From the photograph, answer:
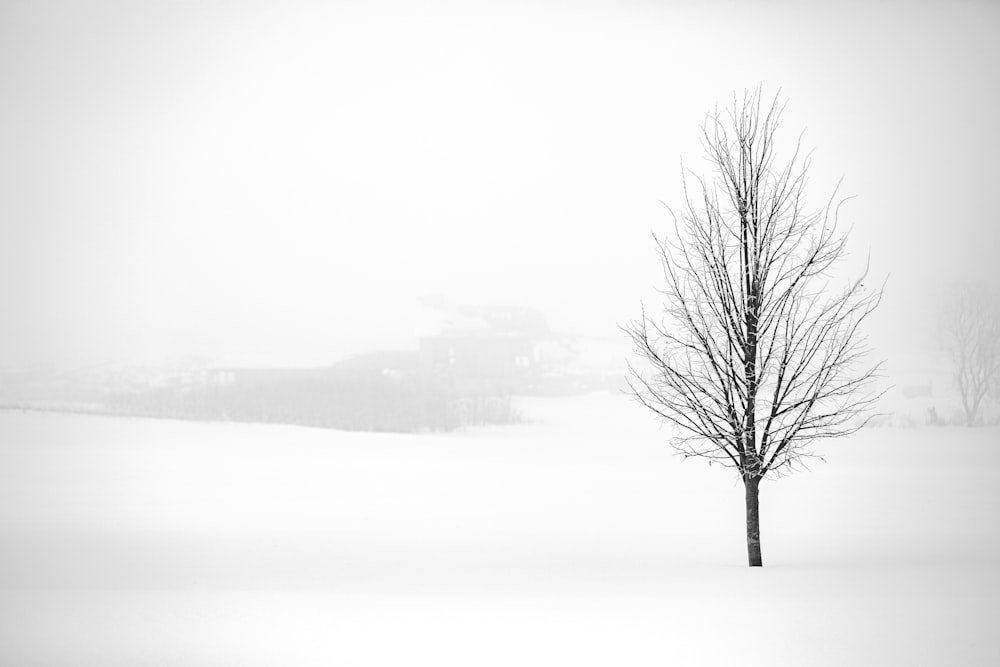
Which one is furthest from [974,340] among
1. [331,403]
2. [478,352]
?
[331,403]

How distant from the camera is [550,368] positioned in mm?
65938

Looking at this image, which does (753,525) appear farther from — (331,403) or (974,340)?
(974,340)

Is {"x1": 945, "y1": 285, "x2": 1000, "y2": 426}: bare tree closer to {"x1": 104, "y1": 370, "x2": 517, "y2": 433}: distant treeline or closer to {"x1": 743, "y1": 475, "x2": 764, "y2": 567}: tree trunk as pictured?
{"x1": 104, "y1": 370, "x2": 517, "y2": 433}: distant treeline

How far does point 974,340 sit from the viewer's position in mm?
51344

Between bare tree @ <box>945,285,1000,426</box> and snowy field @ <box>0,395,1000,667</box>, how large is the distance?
54.3 ft

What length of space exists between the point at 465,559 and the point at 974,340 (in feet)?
164

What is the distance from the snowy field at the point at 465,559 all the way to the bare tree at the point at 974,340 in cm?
1654

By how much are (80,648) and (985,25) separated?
25068 centimetres

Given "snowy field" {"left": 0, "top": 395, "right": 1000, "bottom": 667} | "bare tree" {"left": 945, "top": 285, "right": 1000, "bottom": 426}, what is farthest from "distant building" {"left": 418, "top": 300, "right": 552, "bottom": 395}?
"bare tree" {"left": 945, "top": 285, "right": 1000, "bottom": 426}

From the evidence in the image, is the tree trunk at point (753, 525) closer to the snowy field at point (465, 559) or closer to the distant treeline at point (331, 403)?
the snowy field at point (465, 559)

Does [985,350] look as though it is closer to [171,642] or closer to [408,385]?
[408,385]

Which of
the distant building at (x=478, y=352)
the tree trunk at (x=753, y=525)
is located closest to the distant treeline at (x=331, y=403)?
the distant building at (x=478, y=352)

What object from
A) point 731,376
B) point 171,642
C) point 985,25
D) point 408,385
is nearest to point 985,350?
point 408,385

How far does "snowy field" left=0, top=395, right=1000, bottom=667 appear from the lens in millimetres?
10328
